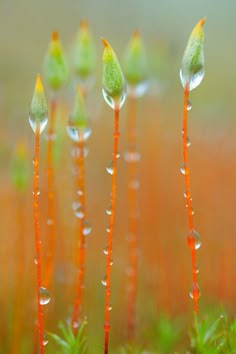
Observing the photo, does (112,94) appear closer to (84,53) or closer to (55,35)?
(55,35)

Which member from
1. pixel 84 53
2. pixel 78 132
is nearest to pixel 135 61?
pixel 84 53

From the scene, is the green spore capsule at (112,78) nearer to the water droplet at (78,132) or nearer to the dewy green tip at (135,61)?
the water droplet at (78,132)

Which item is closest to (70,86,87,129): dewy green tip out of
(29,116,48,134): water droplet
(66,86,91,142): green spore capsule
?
(66,86,91,142): green spore capsule

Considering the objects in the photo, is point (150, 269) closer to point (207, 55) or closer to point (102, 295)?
point (102, 295)

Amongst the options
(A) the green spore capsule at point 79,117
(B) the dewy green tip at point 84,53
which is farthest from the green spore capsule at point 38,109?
(B) the dewy green tip at point 84,53

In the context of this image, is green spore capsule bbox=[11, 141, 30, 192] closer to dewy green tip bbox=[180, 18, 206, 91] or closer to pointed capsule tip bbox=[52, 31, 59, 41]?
pointed capsule tip bbox=[52, 31, 59, 41]

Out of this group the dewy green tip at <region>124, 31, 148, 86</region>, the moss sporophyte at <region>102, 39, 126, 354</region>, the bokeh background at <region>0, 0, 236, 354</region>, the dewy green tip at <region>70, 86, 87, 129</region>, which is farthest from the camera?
the bokeh background at <region>0, 0, 236, 354</region>

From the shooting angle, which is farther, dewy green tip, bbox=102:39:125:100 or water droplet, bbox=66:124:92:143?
Result: water droplet, bbox=66:124:92:143
